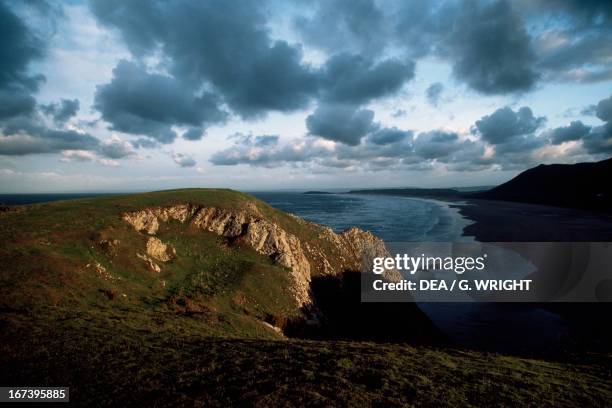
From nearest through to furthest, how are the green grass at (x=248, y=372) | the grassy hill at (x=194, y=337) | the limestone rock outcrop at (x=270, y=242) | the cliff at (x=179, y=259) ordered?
the green grass at (x=248, y=372), the grassy hill at (x=194, y=337), the cliff at (x=179, y=259), the limestone rock outcrop at (x=270, y=242)

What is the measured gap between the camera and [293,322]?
35031 mm

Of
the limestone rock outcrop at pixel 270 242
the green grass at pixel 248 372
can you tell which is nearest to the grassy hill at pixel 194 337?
the green grass at pixel 248 372

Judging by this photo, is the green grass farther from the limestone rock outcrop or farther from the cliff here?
the limestone rock outcrop

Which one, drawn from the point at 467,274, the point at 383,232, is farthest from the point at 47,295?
the point at 383,232

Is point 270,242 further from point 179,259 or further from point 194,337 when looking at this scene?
point 194,337

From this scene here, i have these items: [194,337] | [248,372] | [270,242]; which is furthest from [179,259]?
[248,372]

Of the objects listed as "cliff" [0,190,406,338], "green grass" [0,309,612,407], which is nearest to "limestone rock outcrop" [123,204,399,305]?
"cliff" [0,190,406,338]

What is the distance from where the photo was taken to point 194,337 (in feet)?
71.7

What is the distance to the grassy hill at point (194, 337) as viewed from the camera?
49.1 feet

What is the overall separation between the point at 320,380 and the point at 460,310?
4153 cm

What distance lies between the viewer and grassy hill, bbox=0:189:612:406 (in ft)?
49.1

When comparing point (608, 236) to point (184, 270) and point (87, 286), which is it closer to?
point (184, 270)

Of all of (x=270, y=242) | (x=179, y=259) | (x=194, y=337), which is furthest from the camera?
(x=270, y=242)

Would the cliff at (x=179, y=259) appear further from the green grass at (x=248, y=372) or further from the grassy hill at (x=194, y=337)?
the green grass at (x=248, y=372)
